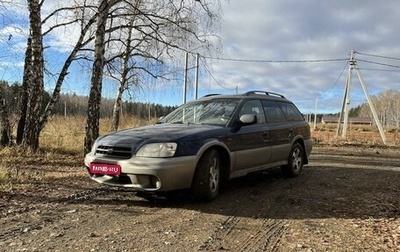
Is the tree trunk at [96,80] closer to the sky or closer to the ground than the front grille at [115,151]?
closer to the sky

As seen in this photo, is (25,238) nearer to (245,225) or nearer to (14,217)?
(14,217)

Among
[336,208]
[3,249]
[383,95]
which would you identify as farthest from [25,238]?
[383,95]

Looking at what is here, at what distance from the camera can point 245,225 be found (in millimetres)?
4750

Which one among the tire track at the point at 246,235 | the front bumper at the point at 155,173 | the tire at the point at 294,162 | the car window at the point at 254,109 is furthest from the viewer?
the tire at the point at 294,162

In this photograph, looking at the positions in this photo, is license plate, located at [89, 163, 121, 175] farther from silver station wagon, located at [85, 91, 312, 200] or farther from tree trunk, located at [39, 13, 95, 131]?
tree trunk, located at [39, 13, 95, 131]

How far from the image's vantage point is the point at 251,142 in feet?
22.3

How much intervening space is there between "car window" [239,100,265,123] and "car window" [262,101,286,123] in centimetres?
20

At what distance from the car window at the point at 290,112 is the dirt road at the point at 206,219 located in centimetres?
167

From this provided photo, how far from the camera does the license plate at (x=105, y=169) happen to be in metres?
5.37

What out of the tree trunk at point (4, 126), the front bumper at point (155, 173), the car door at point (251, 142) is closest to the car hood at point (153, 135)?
the front bumper at point (155, 173)

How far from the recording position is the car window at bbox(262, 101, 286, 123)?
772 centimetres

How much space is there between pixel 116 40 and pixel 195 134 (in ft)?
37.9

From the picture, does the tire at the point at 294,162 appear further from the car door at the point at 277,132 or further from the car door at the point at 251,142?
the car door at the point at 251,142

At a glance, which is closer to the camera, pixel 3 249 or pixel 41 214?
pixel 3 249
